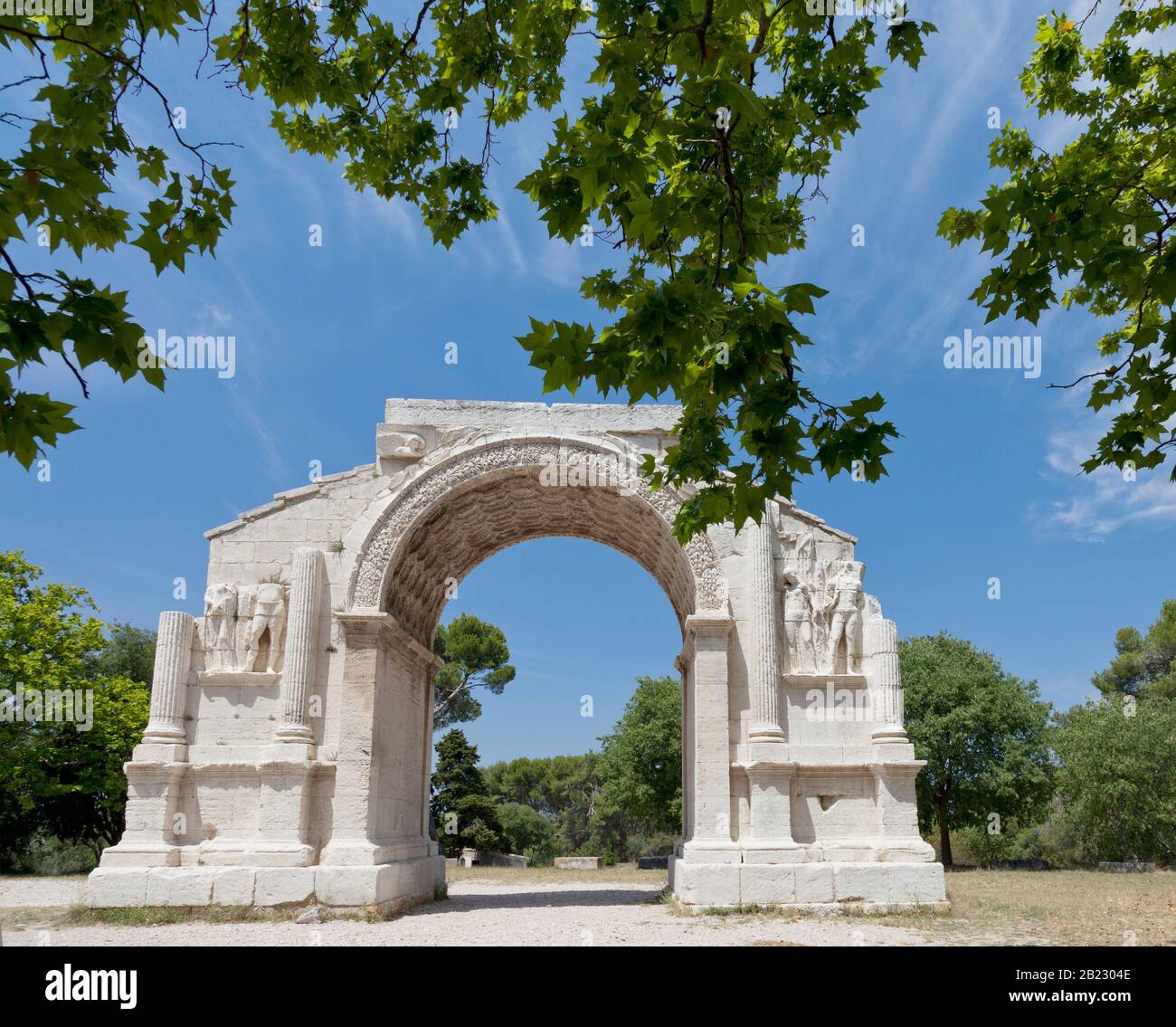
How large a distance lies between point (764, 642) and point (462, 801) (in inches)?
859

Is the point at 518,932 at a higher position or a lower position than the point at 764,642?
lower

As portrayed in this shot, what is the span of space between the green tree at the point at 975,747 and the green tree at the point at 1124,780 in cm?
92

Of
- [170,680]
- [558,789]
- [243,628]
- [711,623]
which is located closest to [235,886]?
[170,680]

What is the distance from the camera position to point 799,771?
1311 cm

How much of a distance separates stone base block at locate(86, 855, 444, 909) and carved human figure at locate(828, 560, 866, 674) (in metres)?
7.12

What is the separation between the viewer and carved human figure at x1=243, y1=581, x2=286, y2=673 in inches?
526

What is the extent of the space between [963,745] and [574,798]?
29673 mm

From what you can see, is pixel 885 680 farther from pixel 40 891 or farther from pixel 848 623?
pixel 40 891

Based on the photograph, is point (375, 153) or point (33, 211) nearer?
point (33, 211)

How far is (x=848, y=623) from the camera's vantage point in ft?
44.6

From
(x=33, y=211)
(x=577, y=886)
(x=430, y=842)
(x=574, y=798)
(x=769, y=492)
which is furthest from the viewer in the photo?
(x=574, y=798)

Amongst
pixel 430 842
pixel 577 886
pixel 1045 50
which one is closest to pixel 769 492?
pixel 1045 50

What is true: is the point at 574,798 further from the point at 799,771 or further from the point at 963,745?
the point at 799,771

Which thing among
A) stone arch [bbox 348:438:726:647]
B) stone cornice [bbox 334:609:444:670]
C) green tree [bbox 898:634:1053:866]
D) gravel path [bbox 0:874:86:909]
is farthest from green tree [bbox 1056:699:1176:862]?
gravel path [bbox 0:874:86:909]
